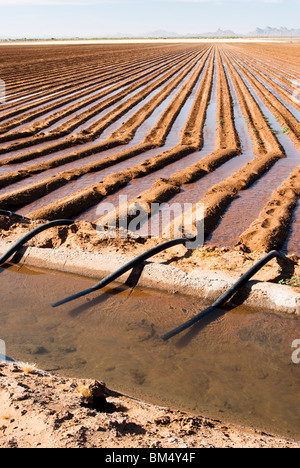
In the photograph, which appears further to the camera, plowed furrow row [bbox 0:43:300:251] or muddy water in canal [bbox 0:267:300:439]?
plowed furrow row [bbox 0:43:300:251]

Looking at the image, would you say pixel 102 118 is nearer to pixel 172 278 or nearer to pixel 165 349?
pixel 172 278

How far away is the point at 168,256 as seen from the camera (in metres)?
4.86

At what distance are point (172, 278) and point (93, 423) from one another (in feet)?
7.15

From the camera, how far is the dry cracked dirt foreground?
2.21 metres

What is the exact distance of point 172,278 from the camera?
439 cm

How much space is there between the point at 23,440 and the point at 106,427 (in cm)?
44

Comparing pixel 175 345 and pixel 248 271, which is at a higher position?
pixel 248 271

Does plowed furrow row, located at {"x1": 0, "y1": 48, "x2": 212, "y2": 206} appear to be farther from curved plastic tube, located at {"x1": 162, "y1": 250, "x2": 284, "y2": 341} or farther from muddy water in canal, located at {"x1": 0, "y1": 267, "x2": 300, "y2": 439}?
curved plastic tube, located at {"x1": 162, "y1": 250, "x2": 284, "y2": 341}

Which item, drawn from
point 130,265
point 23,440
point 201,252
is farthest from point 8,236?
point 23,440

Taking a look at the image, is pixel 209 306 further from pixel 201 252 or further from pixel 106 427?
pixel 106 427

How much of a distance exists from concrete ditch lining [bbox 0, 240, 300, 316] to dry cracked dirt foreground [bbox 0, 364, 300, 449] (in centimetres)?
159

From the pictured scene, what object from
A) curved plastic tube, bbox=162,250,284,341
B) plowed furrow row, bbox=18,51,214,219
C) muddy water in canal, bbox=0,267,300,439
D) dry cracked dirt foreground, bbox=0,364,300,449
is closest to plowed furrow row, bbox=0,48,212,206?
plowed furrow row, bbox=18,51,214,219

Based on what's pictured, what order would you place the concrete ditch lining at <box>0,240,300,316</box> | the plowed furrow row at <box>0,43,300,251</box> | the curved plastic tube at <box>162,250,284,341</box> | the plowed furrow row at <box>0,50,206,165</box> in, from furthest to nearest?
the plowed furrow row at <box>0,50,206,165</box>
the plowed furrow row at <box>0,43,300,251</box>
the concrete ditch lining at <box>0,240,300,316</box>
the curved plastic tube at <box>162,250,284,341</box>

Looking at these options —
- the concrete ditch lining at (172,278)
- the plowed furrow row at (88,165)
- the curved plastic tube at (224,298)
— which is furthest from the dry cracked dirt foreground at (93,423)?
the plowed furrow row at (88,165)
